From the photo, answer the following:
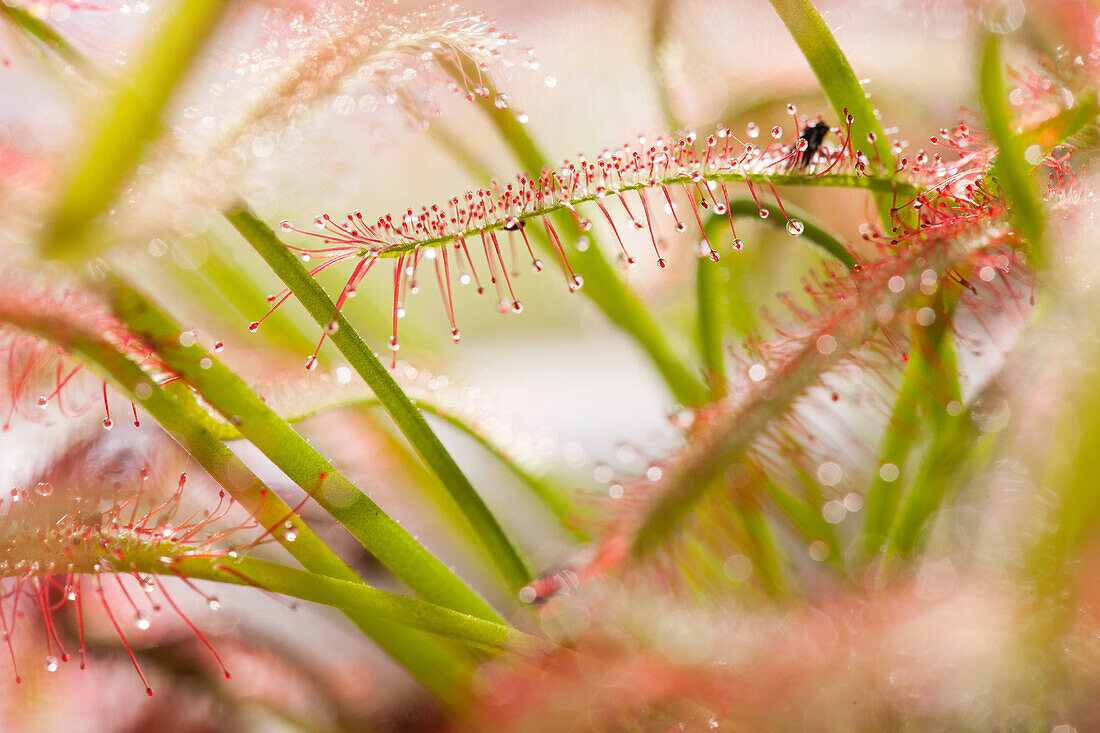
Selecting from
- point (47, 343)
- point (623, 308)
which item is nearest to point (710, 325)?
point (623, 308)

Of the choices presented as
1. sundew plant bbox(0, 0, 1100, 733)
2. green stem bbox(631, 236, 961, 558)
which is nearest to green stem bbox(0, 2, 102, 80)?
sundew plant bbox(0, 0, 1100, 733)

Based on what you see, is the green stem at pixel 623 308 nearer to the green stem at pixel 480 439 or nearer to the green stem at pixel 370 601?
the green stem at pixel 480 439

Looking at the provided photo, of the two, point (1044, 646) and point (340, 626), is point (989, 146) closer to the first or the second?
point (1044, 646)

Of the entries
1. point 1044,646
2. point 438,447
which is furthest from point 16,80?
point 1044,646

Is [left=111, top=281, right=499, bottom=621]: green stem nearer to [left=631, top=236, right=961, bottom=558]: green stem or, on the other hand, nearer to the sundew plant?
the sundew plant

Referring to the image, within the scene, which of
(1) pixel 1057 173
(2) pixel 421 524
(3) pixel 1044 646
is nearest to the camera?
(3) pixel 1044 646

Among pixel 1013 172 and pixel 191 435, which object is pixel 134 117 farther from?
pixel 1013 172

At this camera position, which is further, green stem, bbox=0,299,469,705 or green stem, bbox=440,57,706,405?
green stem, bbox=440,57,706,405

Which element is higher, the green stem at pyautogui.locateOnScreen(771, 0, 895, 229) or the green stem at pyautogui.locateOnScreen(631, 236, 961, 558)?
the green stem at pyautogui.locateOnScreen(771, 0, 895, 229)

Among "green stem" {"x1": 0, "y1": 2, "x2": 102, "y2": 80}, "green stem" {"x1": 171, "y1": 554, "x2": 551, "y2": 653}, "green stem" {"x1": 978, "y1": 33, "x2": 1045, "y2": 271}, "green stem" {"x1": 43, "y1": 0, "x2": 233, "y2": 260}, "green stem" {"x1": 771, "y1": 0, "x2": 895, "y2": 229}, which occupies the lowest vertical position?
"green stem" {"x1": 171, "y1": 554, "x2": 551, "y2": 653}
